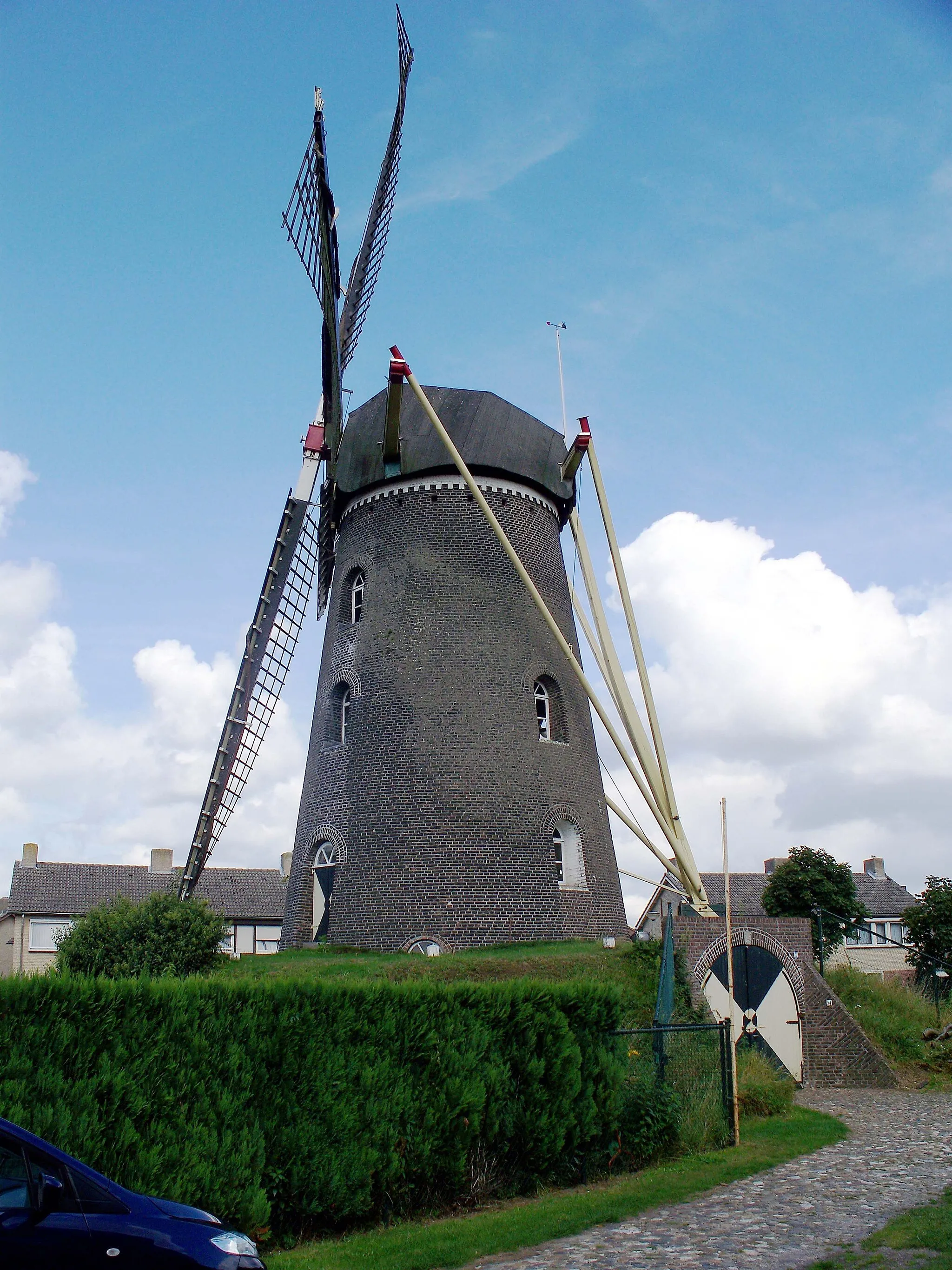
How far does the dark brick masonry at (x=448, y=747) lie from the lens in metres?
19.9

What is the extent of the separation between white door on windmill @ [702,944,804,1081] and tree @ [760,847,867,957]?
727 centimetres

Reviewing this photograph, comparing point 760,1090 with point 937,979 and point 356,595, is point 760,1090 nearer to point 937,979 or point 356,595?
point 356,595

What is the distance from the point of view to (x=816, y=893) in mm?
27156

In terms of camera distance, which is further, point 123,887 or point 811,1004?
point 123,887

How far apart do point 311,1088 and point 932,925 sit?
77.4 ft

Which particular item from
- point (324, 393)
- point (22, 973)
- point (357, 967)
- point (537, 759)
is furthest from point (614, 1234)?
point (324, 393)

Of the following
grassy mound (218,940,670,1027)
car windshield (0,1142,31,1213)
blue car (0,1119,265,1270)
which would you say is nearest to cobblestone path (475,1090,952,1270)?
blue car (0,1119,265,1270)

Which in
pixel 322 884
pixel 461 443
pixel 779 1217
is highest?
pixel 461 443

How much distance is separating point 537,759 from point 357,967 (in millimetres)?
5579

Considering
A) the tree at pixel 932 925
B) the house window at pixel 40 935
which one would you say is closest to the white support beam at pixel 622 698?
the tree at pixel 932 925

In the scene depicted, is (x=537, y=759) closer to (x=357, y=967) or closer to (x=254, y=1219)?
(x=357, y=967)

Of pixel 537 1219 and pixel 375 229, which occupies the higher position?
pixel 375 229

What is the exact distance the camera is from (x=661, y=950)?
18.3 metres

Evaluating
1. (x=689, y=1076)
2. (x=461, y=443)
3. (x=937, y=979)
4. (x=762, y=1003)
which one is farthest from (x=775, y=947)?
(x=461, y=443)
